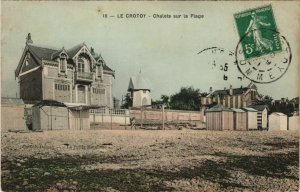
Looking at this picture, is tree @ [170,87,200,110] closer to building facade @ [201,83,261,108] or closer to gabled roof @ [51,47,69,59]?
building facade @ [201,83,261,108]

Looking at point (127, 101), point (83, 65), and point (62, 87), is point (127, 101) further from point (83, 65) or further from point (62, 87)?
point (62, 87)

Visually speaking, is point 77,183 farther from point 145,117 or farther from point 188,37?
point 145,117

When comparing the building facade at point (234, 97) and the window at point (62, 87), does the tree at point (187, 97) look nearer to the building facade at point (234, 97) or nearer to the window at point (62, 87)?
the building facade at point (234, 97)

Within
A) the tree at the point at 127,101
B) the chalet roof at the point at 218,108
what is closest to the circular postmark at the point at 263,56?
the chalet roof at the point at 218,108

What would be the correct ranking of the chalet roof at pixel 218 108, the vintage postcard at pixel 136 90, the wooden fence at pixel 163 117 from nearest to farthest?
the vintage postcard at pixel 136 90 → the chalet roof at pixel 218 108 → the wooden fence at pixel 163 117

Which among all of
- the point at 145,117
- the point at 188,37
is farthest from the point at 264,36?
the point at 145,117
